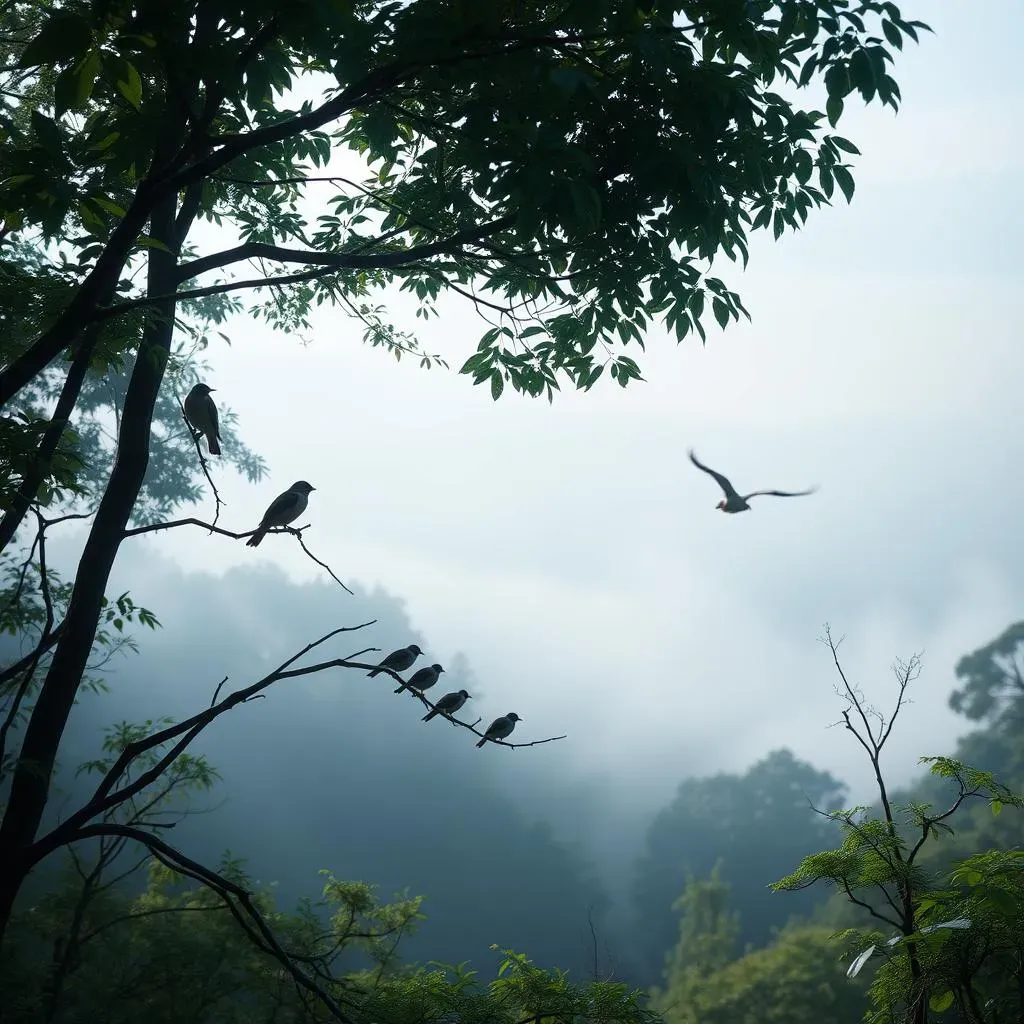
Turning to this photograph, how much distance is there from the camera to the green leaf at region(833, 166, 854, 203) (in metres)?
3.42

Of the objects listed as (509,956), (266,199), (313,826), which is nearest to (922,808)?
(509,956)

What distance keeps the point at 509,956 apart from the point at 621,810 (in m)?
40.7

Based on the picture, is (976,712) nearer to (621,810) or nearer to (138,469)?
(621,810)

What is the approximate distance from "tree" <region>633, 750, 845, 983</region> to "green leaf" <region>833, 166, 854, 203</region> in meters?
31.8

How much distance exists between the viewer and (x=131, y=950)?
986cm

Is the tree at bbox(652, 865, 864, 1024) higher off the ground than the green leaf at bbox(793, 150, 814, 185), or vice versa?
the green leaf at bbox(793, 150, 814, 185)

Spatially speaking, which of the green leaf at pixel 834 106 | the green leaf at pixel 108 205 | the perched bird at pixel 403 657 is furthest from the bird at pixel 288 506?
the green leaf at pixel 834 106

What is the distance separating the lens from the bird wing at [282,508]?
436cm

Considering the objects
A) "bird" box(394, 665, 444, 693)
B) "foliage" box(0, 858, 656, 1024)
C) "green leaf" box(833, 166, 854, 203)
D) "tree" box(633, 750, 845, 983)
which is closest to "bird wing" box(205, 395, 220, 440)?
"bird" box(394, 665, 444, 693)

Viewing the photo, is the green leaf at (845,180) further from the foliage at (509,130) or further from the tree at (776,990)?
the tree at (776,990)

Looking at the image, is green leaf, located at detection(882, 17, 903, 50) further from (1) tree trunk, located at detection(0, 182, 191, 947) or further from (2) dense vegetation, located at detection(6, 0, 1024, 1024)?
(1) tree trunk, located at detection(0, 182, 191, 947)

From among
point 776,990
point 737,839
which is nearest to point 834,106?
point 776,990

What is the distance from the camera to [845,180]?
3445mm

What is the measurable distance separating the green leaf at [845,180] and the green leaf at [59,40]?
278 centimetres
